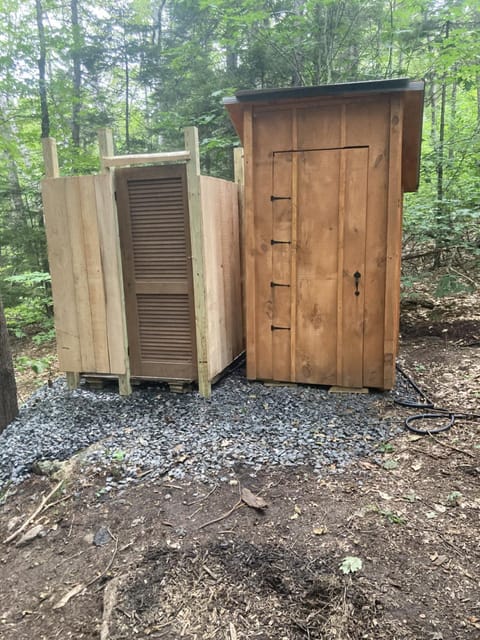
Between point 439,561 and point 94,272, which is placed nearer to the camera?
point 439,561

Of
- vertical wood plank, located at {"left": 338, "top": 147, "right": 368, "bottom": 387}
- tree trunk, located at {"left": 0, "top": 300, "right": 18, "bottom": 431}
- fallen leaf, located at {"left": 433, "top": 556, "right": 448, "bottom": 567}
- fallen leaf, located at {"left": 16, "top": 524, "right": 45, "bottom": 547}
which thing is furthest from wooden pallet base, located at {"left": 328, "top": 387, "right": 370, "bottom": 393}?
tree trunk, located at {"left": 0, "top": 300, "right": 18, "bottom": 431}

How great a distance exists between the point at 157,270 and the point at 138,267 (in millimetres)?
195

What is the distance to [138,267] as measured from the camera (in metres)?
4.13

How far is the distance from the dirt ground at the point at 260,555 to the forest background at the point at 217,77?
4.22 metres

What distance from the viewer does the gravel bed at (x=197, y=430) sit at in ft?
10.1

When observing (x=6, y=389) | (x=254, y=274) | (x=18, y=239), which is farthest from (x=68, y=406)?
(x=18, y=239)

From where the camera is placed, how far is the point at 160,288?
13.5ft

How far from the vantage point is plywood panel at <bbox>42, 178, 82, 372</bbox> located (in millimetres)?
4059

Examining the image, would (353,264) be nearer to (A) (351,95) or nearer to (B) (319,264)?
(B) (319,264)

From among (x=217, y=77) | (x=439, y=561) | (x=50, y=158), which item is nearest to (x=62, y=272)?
(x=50, y=158)

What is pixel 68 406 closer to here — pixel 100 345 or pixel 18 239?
pixel 100 345

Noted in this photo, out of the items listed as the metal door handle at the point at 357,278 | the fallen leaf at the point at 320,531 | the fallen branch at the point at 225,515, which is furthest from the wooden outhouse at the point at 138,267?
the fallen leaf at the point at 320,531

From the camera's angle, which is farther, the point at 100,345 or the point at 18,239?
the point at 18,239

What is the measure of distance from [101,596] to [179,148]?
27.0 ft
